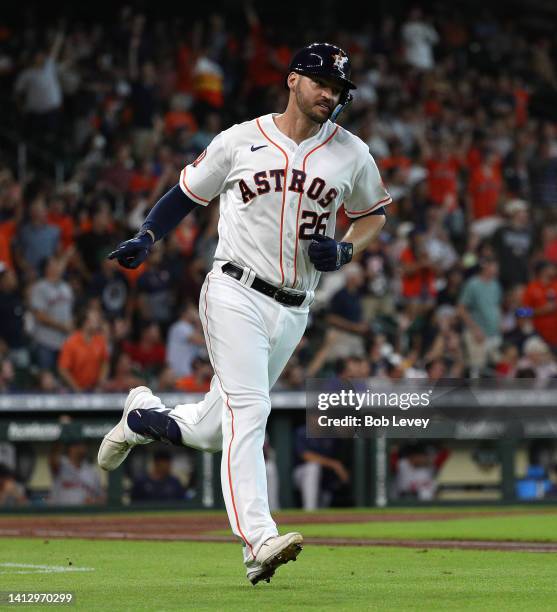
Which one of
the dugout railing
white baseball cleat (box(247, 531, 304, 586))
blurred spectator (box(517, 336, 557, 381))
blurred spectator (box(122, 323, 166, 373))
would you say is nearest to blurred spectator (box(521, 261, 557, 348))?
blurred spectator (box(517, 336, 557, 381))

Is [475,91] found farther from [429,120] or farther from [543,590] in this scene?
[543,590]

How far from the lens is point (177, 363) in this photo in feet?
47.5

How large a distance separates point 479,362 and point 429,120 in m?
5.43

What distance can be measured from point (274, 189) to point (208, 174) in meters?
0.35

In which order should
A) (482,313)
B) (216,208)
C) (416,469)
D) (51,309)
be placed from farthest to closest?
1. (216,208)
2. (482,313)
3. (416,469)
4. (51,309)

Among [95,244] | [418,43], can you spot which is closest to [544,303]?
[95,244]

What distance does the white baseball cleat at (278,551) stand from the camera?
553 centimetres

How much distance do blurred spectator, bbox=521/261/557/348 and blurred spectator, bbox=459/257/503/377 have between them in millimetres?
364

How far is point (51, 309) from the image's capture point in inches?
557

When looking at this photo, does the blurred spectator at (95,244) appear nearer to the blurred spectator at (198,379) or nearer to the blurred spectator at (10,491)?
the blurred spectator at (198,379)

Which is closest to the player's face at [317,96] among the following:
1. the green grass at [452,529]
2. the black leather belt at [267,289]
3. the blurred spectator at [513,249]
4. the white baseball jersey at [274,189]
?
the white baseball jersey at [274,189]

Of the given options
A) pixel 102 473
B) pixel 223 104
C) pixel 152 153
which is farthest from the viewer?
pixel 223 104

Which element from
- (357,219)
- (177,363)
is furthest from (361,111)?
(357,219)

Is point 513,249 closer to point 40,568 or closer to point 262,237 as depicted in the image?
point 40,568
